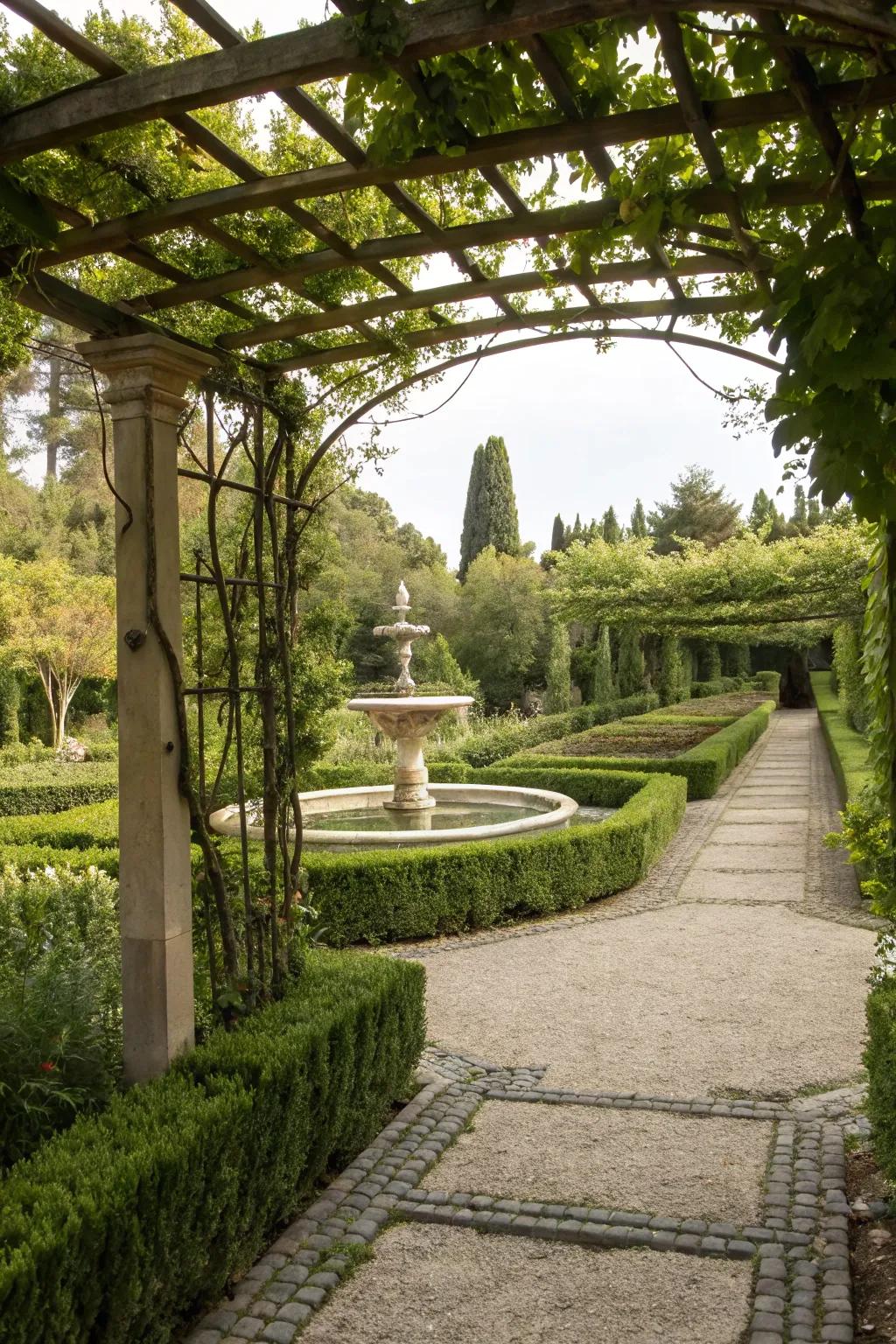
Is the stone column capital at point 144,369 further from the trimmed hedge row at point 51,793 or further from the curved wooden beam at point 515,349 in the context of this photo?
the trimmed hedge row at point 51,793

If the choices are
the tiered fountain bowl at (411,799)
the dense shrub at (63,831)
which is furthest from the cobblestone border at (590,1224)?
the tiered fountain bowl at (411,799)

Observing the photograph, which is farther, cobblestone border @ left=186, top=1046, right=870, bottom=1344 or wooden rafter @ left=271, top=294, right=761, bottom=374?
wooden rafter @ left=271, top=294, right=761, bottom=374

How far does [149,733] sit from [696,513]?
41984mm

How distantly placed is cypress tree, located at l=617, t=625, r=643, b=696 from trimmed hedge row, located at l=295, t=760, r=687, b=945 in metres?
19.2

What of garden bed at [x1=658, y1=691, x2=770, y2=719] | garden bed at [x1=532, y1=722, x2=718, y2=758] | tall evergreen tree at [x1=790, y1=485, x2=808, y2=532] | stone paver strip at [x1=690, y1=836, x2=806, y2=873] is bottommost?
stone paver strip at [x1=690, y1=836, x2=806, y2=873]

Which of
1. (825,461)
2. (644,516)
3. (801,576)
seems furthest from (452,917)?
(644,516)

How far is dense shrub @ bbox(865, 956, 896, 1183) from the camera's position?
3.30 metres

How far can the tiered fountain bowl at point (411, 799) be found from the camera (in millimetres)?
10078

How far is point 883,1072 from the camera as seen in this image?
11.3ft

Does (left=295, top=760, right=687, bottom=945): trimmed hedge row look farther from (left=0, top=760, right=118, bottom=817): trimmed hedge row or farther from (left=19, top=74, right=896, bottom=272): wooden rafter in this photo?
(left=0, top=760, right=118, bottom=817): trimmed hedge row

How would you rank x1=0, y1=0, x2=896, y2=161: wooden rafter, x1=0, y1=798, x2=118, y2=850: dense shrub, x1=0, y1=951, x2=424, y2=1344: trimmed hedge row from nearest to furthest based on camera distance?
x1=0, y1=0, x2=896, y2=161: wooden rafter
x1=0, y1=951, x2=424, y2=1344: trimmed hedge row
x1=0, y1=798, x2=118, y2=850: dense shrub

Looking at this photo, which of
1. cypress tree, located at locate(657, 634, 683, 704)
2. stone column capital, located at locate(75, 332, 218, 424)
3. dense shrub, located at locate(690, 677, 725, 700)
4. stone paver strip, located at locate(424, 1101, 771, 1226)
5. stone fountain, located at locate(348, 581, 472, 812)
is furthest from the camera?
dense shrub, located at locate(690, 677, 725, 700)

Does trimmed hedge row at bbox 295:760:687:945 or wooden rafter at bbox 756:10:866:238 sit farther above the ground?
wooden rafter at bbox 756:10:866:238

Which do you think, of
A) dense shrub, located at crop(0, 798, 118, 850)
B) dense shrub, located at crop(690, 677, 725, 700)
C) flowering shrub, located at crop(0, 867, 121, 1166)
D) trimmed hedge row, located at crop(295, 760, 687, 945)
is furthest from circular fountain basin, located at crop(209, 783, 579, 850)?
dense shrub, located at crop(690, 677, 725, 700)
